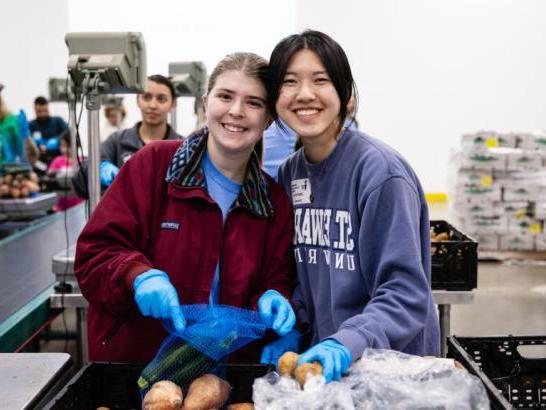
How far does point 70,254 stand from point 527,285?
412 cm

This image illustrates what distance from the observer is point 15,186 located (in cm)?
488

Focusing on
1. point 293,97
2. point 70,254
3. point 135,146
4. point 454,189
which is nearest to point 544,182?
point 454,189

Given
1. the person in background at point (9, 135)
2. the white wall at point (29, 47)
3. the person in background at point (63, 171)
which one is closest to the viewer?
the person in background at point (9, 135)

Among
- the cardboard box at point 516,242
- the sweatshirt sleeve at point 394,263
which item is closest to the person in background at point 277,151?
the sweatshirt sleeve at point 394,263

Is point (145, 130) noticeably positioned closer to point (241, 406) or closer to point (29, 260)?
point (29, 260)

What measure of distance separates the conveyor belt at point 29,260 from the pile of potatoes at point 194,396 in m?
1.44

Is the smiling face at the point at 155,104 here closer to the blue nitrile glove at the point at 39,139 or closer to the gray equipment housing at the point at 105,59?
the gray equipment housing at the point at 105,59

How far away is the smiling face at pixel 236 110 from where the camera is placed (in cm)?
151

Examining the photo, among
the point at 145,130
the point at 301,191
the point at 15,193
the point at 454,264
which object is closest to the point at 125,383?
the point at 301,191

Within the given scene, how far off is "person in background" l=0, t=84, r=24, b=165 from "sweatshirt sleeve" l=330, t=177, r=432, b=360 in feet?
15.9

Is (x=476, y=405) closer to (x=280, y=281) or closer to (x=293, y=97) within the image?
(x=280, y=281)

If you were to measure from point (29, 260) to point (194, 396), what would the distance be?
8.03ft

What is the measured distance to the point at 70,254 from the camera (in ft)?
8.59

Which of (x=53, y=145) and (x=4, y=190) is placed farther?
(x=53, y=145)
